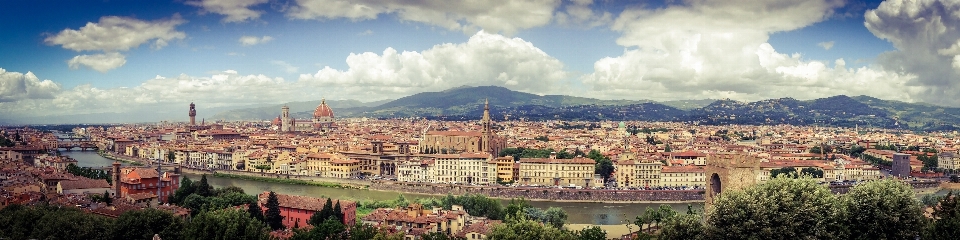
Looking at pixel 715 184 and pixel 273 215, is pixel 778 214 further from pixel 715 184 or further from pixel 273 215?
pixel 273 215

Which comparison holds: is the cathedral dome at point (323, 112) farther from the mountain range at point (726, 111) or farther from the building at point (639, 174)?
the building at point (639, 174)

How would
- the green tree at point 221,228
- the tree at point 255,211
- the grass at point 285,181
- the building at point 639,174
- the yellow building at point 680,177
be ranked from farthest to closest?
the grass at point 285,181, the yellow building at point 680,177, the building at point 639,174, the tree at point 255,211, the green tree at point 221,228

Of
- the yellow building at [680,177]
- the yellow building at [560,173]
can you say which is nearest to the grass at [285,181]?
the yellow building at [560,173]

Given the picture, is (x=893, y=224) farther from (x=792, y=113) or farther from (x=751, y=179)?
(x=792, y=113)

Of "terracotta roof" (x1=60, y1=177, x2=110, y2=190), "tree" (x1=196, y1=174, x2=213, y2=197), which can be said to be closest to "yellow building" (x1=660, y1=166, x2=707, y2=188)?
"tree" (x1=196, y1=174, x2=213, y2=197)

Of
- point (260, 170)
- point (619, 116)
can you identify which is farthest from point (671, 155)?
point (619, 116)

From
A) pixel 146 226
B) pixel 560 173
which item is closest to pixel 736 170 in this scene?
pixel 146 226
